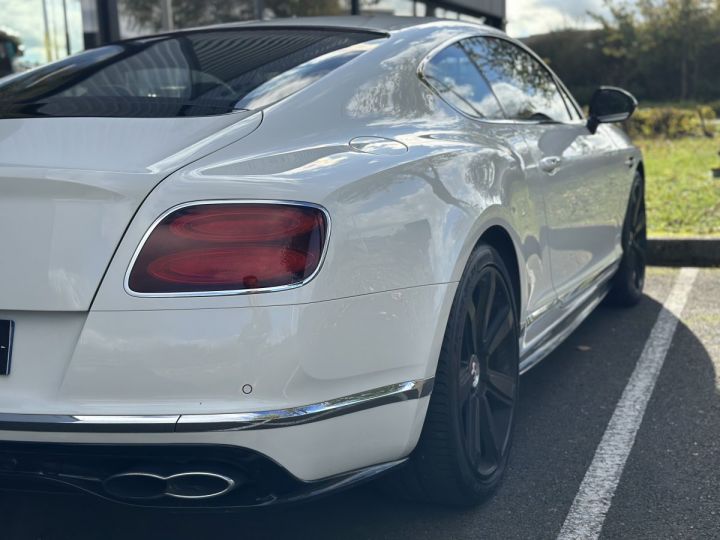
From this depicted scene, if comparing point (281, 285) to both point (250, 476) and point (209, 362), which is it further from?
point (250, 476)

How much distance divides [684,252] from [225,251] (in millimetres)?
5415

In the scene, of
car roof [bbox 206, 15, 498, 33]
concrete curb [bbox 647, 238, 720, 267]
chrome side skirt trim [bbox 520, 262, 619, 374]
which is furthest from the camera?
concrete curb [bbox 647, 238, 720, 267]

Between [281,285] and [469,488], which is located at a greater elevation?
[281,285]

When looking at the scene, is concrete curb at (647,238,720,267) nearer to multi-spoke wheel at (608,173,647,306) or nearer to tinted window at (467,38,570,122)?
multi-spoke wheel at (608,173,647,306)

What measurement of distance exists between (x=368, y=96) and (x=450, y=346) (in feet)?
2.60

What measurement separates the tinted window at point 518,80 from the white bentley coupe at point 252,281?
2.32ft

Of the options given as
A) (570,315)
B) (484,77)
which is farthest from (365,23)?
(570,315)

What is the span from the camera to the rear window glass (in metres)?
2.66

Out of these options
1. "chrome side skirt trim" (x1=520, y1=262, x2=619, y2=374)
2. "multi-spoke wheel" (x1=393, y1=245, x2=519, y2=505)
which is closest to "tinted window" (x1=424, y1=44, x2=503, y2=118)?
"multi-spoke wheel" (x1=393, y1=245, x2=519, y2=505)

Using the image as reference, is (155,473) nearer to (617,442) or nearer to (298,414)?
(298,414)

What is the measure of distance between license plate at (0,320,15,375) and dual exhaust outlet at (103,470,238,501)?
341mm

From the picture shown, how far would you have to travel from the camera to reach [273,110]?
2590 mm

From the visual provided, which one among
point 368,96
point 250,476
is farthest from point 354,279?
point 368,96

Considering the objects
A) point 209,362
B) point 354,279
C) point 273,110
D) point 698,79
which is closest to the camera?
point 209,362
